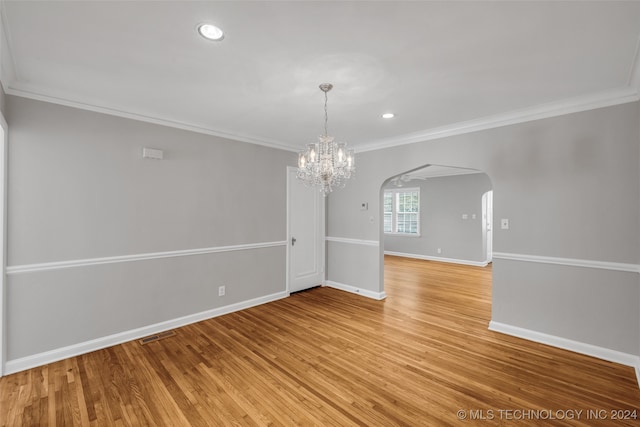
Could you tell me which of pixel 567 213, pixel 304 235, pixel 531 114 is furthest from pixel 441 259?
pixel 531 114

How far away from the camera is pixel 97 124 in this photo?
3.02 metres

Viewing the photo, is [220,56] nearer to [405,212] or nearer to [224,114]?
[224,114]

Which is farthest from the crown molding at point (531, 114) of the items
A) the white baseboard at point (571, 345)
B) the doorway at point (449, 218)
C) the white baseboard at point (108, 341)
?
the white baseboard at point (108, 341)

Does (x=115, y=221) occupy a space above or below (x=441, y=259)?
above

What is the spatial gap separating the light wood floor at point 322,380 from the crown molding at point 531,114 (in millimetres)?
2562

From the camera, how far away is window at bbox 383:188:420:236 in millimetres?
8906

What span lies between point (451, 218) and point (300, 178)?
6264 mm

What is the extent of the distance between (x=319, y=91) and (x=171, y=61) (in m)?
1.26

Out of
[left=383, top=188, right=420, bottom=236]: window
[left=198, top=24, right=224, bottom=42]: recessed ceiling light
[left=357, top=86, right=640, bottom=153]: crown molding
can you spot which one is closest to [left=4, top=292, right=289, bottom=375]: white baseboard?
[left=198, top=24, right=224, bottom=42]: recessed ceiling light

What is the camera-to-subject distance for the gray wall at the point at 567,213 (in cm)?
276

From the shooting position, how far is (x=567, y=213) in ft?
10.0

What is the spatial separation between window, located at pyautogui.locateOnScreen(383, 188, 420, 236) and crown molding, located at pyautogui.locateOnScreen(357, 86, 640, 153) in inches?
192

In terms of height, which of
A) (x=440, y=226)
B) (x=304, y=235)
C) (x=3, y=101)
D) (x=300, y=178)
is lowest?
(x=304, y=235)

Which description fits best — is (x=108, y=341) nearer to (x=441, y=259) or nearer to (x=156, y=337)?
(x=156, y=337)
